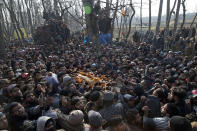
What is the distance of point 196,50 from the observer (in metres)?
14.3

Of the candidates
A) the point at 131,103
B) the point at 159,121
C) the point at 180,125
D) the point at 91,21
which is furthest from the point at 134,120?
the point at 91,21

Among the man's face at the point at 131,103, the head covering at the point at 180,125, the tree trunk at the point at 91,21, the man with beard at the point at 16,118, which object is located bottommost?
the man's face at the point at 131,103

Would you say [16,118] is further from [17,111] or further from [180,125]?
[180,125]

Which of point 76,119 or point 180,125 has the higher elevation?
point 180,125

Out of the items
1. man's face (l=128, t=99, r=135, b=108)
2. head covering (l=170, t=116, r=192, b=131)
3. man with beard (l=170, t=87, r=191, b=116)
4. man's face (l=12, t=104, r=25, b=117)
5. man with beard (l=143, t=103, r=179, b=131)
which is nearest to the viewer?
head covering (l=170, t=116, r=192, b=131)

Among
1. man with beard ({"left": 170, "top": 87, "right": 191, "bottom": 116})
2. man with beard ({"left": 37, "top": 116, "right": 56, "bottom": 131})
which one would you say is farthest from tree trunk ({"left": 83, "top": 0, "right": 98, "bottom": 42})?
man with beard ({"left": 37, "top": 116, "right": 56, "bottom": 131})

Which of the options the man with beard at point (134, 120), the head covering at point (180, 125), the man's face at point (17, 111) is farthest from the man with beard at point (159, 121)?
the man's face at point (17, 111)

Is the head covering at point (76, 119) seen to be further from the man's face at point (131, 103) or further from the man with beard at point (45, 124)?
the man's face at point (131, 103)

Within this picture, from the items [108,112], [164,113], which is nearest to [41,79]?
[108,112]

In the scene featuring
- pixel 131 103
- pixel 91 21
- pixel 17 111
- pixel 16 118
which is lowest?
pixel 131 103

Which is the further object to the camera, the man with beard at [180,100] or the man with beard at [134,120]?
the man with beard at [180,100]

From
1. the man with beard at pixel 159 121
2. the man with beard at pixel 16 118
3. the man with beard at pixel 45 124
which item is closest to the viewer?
the man with beard at pixel 45 124

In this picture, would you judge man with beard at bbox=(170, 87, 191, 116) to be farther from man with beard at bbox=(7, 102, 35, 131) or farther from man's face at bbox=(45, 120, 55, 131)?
man with beard at bbox=(7, 102, 35, 131)

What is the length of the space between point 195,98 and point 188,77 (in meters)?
3.32
